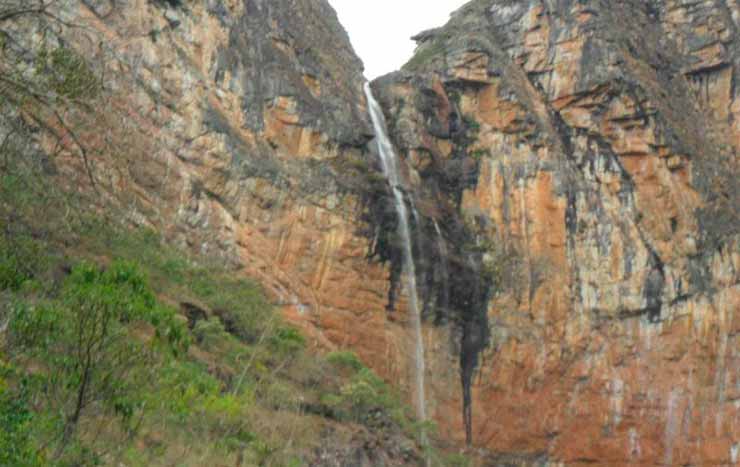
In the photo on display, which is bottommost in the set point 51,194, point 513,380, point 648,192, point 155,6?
point 513,380

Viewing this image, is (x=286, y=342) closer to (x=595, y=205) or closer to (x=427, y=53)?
(x=595, y=205)

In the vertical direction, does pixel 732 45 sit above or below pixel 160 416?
above

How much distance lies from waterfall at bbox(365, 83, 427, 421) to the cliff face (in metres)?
0.57

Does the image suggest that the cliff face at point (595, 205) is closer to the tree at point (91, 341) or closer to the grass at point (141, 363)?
the grass at point (141, 363)

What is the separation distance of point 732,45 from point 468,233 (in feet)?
40.5

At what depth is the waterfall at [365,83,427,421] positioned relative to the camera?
23.7m

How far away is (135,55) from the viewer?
68.8ft

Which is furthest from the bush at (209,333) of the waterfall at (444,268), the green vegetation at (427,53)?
the green vegetation at (427,53)

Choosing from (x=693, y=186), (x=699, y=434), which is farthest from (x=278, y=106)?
(x=699, y=434)

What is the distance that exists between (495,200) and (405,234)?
146 inches

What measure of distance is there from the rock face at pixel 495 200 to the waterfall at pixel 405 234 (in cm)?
32

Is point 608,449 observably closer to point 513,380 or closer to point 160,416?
point 513,380

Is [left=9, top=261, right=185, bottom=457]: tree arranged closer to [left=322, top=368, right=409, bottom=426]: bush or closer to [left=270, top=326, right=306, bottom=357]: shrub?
[left=270, top=326, right=306, bottom=357]: shrub

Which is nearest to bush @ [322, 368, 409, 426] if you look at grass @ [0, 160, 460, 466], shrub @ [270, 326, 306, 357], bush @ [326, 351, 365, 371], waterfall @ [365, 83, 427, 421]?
grass @ [0, 160, 460, 466]
